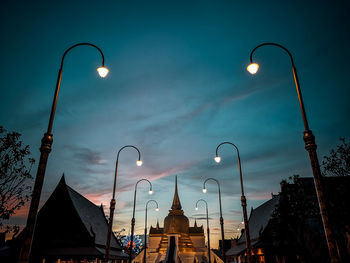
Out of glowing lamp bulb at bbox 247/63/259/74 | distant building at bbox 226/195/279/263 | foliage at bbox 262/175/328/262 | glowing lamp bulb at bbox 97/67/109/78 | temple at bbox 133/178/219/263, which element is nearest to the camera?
glowing lamp bulb at bbox 247/63/259/74

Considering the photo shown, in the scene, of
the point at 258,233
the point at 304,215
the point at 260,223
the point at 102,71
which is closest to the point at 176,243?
the point at 260,223

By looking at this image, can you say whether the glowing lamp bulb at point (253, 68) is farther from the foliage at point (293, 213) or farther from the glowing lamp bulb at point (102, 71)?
the foliage at point (293, 213)

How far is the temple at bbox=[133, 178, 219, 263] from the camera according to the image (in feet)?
245

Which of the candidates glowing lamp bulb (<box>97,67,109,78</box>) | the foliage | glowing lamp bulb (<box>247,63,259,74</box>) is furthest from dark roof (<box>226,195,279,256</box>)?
glowing lamp bulb (<box>97,67,109,78</box>)

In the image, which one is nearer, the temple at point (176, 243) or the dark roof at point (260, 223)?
the dark roof at point (260, 223)

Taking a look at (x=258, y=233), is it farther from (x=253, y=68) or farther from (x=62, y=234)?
(x=253, y=68)

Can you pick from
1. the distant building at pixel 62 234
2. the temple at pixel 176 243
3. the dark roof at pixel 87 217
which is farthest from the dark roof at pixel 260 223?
the temple at pixel 176 243

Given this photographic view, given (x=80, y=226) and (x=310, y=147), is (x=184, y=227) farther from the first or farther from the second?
(x=310, y=147)

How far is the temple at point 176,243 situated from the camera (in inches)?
2940

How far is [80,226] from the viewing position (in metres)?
26.3

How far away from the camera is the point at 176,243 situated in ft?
262

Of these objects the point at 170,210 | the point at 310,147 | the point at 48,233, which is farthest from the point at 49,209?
the point at 170,210

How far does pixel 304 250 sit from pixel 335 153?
16.2 meters

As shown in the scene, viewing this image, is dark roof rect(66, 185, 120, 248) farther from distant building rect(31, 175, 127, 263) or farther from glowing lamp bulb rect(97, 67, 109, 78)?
glowing lamp bulb rect(97, 67, 109, 78)
